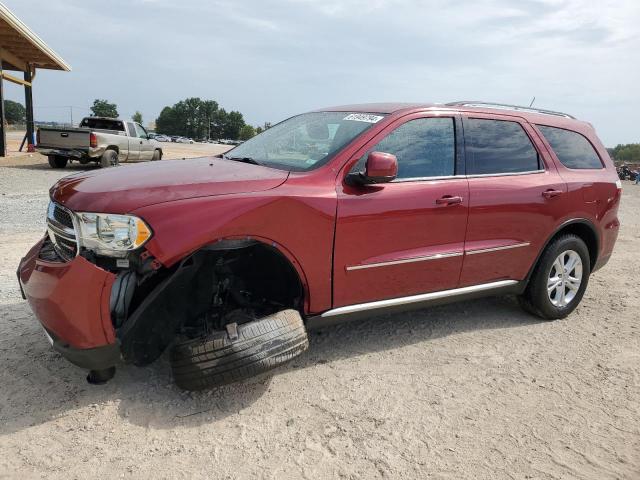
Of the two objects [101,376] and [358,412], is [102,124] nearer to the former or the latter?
A: [101,376]

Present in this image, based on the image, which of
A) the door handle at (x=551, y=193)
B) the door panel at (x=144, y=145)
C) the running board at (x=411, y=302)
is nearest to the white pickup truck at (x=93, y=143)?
the door panel at (x=144, y=145)

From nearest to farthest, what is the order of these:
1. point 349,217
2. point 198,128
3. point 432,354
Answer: point 349,217 < point 432,354 < point 198,128

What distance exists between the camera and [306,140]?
3762 millimetres

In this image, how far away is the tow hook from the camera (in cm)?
296

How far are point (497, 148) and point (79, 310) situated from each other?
325 centimetres

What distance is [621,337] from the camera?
4.23m

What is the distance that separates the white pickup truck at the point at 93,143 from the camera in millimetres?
14781

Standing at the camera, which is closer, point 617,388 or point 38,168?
point 617,388

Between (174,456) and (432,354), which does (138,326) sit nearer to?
(174,456)

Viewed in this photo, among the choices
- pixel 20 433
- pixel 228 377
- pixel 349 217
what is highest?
pixel 349 217

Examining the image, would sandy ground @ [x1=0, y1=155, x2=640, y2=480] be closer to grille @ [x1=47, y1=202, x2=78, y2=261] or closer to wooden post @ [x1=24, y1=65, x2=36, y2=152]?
grille @ [x1=47, y1=202, x2=78, y2=261]

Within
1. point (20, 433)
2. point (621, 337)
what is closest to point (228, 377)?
point (20, 433)

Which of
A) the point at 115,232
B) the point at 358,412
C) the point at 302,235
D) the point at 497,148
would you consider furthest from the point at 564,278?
the point at 115,232

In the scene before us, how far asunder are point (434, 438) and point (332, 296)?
1037mm
